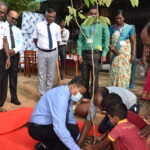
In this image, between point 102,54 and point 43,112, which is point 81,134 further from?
point 102,54

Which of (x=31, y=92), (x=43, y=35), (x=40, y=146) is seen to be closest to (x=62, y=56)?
(x=31, y=92)

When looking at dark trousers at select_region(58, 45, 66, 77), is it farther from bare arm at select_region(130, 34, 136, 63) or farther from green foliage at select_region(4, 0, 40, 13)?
green foliage at select_region(4, 0, 40, 13)

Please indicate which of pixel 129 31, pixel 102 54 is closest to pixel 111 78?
pixel 102 54

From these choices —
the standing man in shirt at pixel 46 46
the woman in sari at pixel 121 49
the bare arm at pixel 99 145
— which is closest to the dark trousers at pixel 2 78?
the standing man in shirt at pixel 46 46

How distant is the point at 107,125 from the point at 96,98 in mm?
649

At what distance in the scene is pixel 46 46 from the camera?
12.7ft

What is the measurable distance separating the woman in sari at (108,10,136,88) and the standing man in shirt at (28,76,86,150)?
66.7 inches

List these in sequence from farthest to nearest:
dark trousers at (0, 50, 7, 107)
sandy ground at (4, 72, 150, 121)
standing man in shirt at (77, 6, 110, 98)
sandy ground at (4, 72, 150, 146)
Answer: sandy ground at (4, 72, 150, 121) → sandy ground at (4, 72, 150, 146) → standing man in shirt at (77, 6, 110, 98) → dark trousers at (0, 50, 7, 107)

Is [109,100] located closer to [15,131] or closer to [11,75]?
[15,131]

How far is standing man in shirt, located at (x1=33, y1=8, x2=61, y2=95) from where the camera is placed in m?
3.88

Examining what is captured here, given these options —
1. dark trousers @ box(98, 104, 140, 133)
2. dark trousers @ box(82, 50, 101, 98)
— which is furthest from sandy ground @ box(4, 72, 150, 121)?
dark trousers @ box(82, 50, 101, 98)

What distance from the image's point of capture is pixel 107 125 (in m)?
2.68

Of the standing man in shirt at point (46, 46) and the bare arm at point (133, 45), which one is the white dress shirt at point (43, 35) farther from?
the bare arm at point (133, 45)

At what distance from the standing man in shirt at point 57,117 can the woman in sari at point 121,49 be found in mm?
1693
